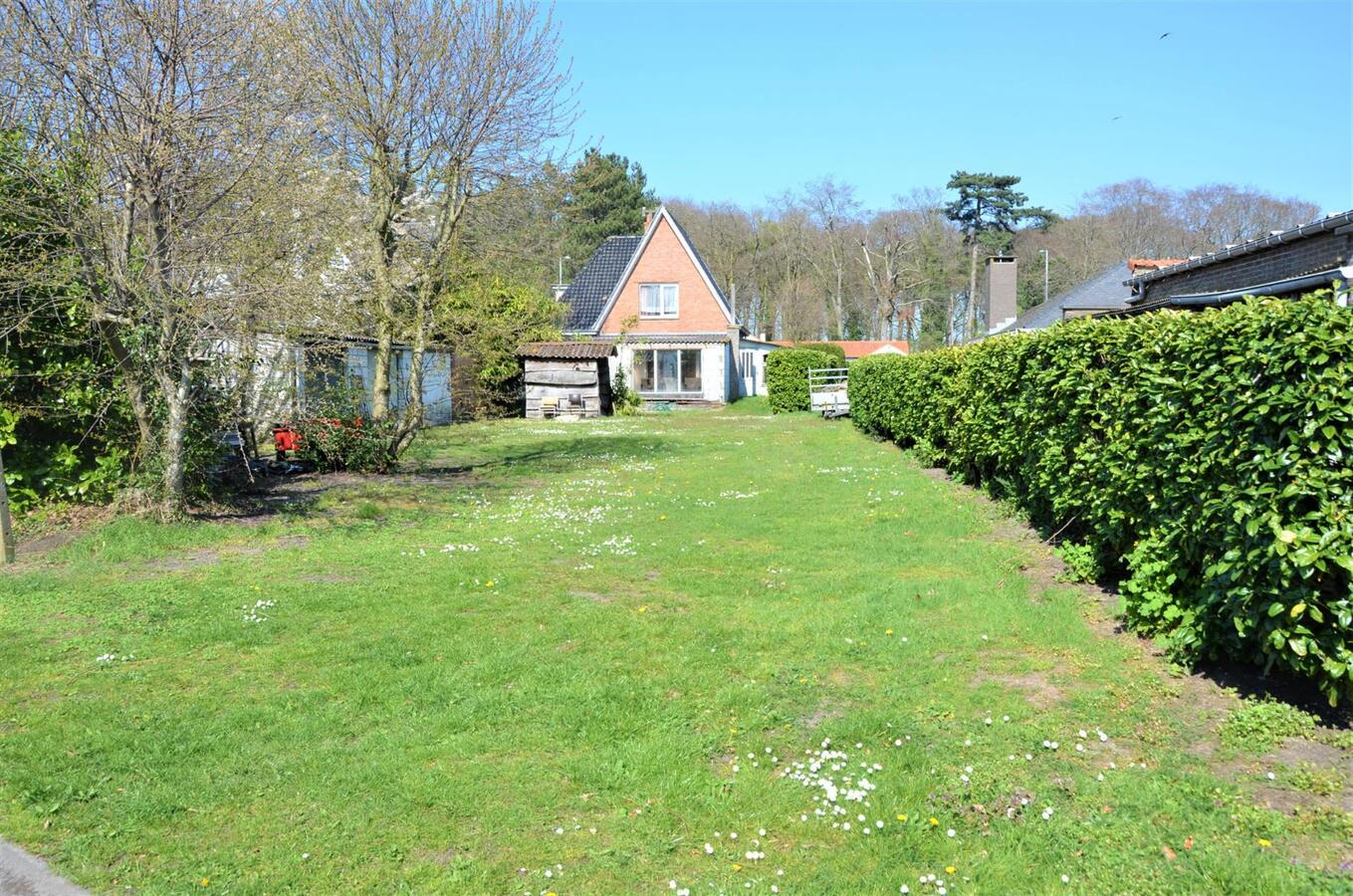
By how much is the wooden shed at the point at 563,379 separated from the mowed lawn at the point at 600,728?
926 inches

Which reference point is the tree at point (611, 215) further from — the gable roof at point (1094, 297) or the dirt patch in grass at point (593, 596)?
the dirt patch in grass at point (593, 596)

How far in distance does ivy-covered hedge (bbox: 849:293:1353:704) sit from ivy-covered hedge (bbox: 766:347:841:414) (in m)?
27.1

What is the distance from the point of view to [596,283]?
41.1 metres

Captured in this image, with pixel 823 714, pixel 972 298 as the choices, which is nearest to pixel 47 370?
pixel 823 714

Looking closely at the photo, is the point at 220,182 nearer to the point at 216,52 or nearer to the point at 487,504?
the point at 216,52

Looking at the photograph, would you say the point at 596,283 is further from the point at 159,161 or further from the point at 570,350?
the point at 159,161

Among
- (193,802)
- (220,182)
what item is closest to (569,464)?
(220,182)

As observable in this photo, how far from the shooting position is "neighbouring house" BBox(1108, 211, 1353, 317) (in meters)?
11.1

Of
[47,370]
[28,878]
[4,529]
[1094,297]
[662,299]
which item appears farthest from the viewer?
[662,299]

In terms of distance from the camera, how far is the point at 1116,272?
32.3m

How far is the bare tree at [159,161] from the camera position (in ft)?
29.7

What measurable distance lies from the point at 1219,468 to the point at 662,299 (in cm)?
3541

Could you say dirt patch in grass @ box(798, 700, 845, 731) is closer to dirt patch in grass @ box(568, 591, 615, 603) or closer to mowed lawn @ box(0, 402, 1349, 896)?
mowed lawn @ box(0, 402, 1349, 896)

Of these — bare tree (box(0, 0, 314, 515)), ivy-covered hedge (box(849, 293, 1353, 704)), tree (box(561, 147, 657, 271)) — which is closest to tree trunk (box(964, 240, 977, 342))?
tree (box(561, 147, 657, 271))
